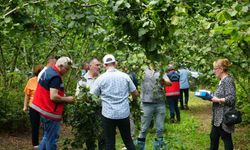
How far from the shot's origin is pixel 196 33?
9570 mm

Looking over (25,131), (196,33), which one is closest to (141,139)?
(196,33)

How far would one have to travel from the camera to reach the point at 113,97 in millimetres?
6359

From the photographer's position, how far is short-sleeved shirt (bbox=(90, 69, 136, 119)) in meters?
6.36

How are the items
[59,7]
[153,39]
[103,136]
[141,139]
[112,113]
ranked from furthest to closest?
[141,139] → [103,136] → [112,113] → [59,7] → [153,39]

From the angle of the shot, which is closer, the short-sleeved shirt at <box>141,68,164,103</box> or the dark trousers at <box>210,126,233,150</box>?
the dark trousers at <box>210,126,233,150</box>

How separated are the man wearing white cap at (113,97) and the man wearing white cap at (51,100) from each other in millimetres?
532

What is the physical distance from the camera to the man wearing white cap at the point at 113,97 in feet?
20.9

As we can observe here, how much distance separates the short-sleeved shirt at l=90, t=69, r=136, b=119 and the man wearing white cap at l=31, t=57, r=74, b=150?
0.54m

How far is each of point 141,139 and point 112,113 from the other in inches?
60.6

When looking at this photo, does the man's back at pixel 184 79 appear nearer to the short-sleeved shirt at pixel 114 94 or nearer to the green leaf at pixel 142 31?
the short-sleeved shirt at pixel 114 94

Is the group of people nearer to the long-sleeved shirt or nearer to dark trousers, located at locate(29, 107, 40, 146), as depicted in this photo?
the long-sleeved shirt

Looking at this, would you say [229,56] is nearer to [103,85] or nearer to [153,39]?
[103,85]

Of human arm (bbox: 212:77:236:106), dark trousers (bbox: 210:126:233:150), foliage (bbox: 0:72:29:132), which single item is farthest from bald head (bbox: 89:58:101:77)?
foliage (bbox: 0:72:29:132)

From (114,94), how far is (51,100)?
0.96 m
